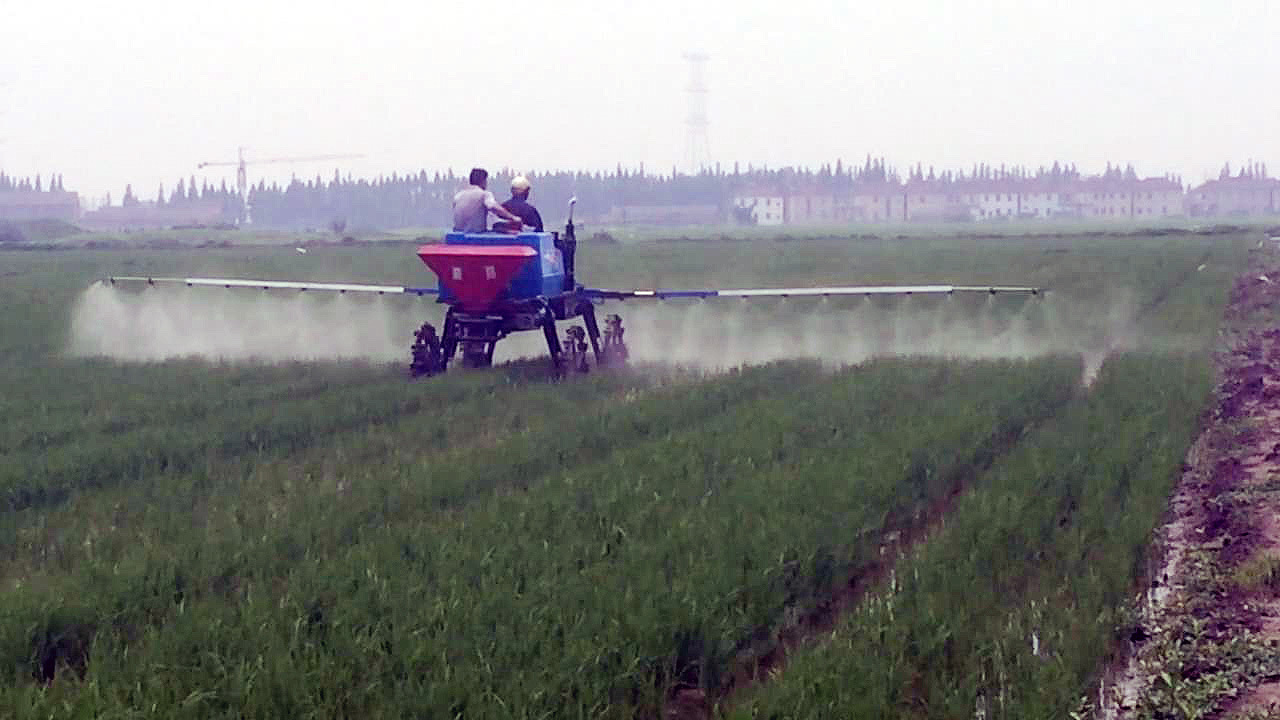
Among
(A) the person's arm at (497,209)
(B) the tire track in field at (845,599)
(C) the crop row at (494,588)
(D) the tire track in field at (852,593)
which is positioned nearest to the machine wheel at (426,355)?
(A) the person's arm at (497,209)

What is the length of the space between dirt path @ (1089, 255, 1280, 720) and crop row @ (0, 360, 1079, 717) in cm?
156

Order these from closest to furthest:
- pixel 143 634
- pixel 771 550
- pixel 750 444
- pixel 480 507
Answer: pixel 143 634 → pixel 771 550 → pixel 480 507 → pixel 750 444

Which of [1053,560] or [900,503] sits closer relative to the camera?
[1053,560]

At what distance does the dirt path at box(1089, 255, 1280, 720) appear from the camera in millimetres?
6008

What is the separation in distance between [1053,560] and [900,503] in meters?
1.56

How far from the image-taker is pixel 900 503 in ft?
30.8

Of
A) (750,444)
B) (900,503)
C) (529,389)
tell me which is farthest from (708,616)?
(529,389)

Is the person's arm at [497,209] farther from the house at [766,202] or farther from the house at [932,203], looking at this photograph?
the house at [932,203]

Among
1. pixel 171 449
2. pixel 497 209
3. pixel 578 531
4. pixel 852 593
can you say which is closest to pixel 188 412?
pixel 171 449

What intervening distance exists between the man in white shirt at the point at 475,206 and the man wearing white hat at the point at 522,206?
0.80 feet

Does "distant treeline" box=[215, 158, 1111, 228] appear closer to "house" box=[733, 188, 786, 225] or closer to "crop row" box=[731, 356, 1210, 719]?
"house" box=[733, 188, 786, 225]

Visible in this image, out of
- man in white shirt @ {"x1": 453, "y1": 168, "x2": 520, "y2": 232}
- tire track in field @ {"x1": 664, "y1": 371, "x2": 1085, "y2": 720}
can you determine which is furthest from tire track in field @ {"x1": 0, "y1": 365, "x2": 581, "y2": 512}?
tire track in field @ {"x1": 664, "y1": 371, "x2": 1085, "y2": 720}

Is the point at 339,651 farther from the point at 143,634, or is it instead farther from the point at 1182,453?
the point at 1182,453

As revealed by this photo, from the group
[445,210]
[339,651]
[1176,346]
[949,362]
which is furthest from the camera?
[445,210]
